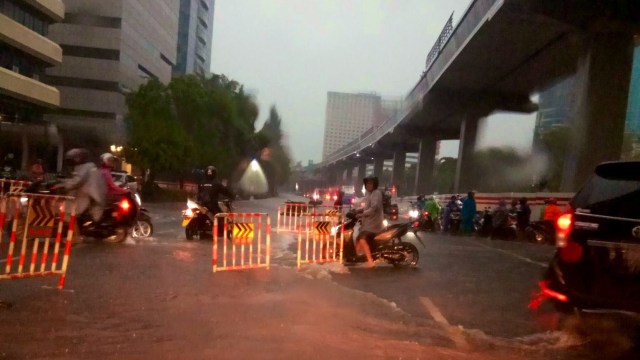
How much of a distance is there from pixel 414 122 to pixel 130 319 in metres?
46.7

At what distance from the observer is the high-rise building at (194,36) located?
3725 inches

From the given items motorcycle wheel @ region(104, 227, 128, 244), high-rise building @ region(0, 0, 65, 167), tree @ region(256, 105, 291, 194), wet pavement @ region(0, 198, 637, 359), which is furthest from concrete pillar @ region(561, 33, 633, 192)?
tree @ region(256, 105, 291, 194)

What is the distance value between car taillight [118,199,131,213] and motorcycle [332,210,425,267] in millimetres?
4060

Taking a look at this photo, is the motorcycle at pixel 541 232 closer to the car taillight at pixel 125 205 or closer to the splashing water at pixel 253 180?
the car taillight at pixel 125 205

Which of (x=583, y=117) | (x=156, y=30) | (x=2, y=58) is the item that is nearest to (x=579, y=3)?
(x=583, y=117)

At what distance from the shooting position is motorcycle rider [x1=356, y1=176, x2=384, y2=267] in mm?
10617

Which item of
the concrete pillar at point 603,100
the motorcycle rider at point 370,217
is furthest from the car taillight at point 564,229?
the concrete pillar at point 603,100

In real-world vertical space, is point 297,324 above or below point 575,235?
below

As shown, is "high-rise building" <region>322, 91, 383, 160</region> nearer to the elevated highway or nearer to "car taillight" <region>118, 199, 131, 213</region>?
the elevated highway

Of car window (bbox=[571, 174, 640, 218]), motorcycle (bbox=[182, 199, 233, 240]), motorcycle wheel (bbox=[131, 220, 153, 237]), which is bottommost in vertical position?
motorcycle wheel (bbox=[131, 220, 153, 237])

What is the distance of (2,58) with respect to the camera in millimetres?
40562

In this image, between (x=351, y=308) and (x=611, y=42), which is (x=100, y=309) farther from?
(x=611, y=42)

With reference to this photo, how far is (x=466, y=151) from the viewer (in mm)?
42938

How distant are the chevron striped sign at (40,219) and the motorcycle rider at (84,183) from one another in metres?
2.45
